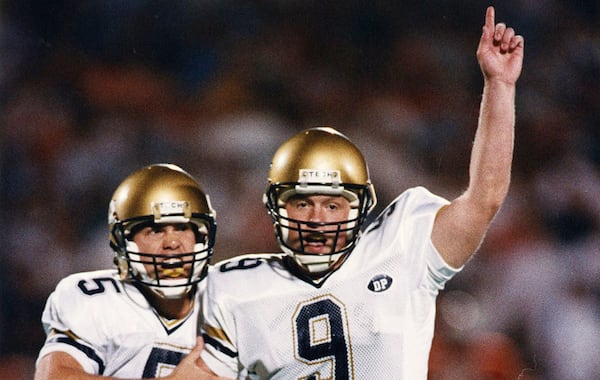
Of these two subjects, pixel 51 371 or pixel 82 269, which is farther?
pixel 82 269

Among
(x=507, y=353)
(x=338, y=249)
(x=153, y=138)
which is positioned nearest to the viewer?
(x=338, y=249)

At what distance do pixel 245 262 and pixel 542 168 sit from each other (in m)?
1.56

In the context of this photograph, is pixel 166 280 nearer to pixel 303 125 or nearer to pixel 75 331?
pixel 75 331

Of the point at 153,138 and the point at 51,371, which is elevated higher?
the point at 153,138

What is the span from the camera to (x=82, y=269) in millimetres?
2609

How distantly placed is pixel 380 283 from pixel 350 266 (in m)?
0.07

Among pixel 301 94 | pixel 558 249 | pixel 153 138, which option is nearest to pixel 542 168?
pixel 558 249

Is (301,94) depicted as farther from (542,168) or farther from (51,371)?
(51,371)

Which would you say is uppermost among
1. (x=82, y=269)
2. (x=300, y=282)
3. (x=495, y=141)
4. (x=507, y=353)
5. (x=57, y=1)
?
(x=57, y=1)

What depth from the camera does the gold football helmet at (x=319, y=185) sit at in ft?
5.03

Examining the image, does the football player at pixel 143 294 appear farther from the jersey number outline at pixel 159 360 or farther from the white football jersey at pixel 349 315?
the white football jersey at pixel 349 315

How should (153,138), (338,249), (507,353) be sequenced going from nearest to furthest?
1. (338,249)
2. (507,353)
3. (153,138)

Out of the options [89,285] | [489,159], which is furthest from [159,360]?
[489,159]

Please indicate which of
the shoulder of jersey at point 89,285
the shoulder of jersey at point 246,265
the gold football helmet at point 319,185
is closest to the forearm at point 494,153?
the gold football helmet at point 319,185
